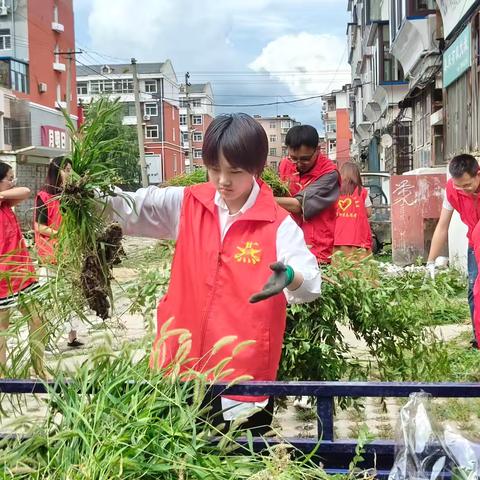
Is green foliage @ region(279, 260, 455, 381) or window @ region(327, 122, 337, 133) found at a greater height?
window @ region(327, 122, 337, 133)

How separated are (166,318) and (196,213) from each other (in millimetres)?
327

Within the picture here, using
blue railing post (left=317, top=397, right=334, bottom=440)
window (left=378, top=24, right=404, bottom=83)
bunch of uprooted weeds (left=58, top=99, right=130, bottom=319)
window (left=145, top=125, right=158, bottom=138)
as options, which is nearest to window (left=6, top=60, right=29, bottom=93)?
window (left=378, top=24, right=404, bottom=83)

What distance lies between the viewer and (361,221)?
692 centimetres

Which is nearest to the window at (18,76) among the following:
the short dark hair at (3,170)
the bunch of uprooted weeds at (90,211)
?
the short dark hair at (3,170)

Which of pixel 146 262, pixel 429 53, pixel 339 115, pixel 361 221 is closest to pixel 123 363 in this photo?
pixel 146 262

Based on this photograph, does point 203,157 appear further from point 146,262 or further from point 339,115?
point 339,115

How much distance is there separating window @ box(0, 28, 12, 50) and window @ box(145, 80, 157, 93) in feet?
120

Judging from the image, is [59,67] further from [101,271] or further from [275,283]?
[275,283]

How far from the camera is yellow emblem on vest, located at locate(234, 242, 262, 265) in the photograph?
6.75 ft

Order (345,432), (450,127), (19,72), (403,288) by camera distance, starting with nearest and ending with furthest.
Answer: (403,288), (345,432), (450,127), (19,72)

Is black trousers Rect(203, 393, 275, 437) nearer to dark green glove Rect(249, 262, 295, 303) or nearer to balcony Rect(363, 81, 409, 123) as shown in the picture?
dark green glove Rect(249, 262, 295, 303)

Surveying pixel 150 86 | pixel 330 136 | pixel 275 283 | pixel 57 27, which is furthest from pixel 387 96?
pixel 330 136

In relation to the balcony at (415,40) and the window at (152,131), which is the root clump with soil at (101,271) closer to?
the balcony at (415,40)

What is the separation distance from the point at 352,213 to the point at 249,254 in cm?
493
